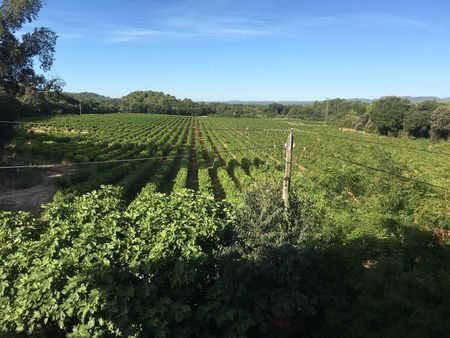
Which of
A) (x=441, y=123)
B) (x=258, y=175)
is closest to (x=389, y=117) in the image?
(x=441, y=123)

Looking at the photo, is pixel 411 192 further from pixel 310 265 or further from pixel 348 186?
pixel 310 265

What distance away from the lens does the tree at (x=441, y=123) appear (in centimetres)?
7169

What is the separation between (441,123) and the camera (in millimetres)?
72562

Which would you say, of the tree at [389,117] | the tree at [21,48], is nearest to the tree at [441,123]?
the tree at [389,117]

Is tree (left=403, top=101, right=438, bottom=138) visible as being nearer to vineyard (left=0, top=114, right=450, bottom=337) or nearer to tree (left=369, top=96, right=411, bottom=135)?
tree (left=369, top=96, right=411, bottom=135)

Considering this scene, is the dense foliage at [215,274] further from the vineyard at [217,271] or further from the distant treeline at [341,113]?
the distant treeline at [341,113]

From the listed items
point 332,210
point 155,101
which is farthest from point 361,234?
point 155,101

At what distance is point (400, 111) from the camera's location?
89.2m

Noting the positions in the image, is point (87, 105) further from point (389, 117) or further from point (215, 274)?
point (215, 274)

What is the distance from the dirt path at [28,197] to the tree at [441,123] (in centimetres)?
7273

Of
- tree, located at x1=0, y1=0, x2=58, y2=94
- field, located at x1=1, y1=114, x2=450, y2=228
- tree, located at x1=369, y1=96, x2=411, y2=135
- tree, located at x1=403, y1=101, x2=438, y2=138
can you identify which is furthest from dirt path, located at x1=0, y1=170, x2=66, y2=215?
tree, located at x1=369, y1=96, x2=411, y2=135

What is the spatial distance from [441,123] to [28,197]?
247 ft

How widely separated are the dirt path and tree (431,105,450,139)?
72.7 m

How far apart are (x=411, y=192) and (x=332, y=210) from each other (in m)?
7.79
